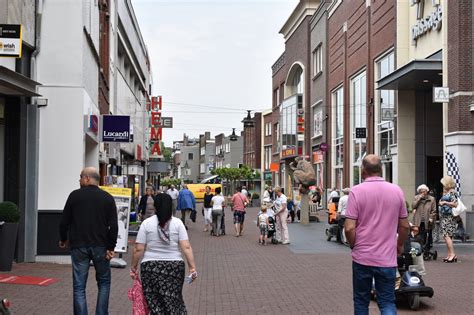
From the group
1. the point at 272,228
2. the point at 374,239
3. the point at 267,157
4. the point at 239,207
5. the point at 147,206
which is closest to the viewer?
the point at 374,239

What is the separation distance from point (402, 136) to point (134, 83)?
17.4 meters

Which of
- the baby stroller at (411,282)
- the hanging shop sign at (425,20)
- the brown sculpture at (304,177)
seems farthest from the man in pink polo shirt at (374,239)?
the brown sculpture at (304,177)

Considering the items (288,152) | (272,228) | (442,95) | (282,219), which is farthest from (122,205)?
(288,152)

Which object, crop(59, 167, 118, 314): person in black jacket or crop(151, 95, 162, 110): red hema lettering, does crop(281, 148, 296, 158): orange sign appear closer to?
crop(151, 95, 162, 110): red hema lettering

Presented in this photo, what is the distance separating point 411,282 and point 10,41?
254 inches

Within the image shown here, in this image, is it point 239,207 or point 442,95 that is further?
point 239,207

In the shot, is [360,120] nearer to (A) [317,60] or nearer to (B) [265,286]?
(A) [317,60]

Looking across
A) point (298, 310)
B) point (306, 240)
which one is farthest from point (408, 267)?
point (306, 240)

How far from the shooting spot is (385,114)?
102ft

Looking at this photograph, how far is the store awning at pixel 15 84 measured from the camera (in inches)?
448

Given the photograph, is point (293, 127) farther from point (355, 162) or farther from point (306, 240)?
point (306, 240)

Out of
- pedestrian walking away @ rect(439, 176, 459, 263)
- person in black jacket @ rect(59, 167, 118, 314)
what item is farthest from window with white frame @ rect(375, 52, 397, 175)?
person in black jacket @ rect(59, 167, 118, 314)

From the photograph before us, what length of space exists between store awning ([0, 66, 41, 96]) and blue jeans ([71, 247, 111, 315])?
4.78 meters

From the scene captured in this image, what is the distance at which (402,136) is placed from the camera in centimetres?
2944
